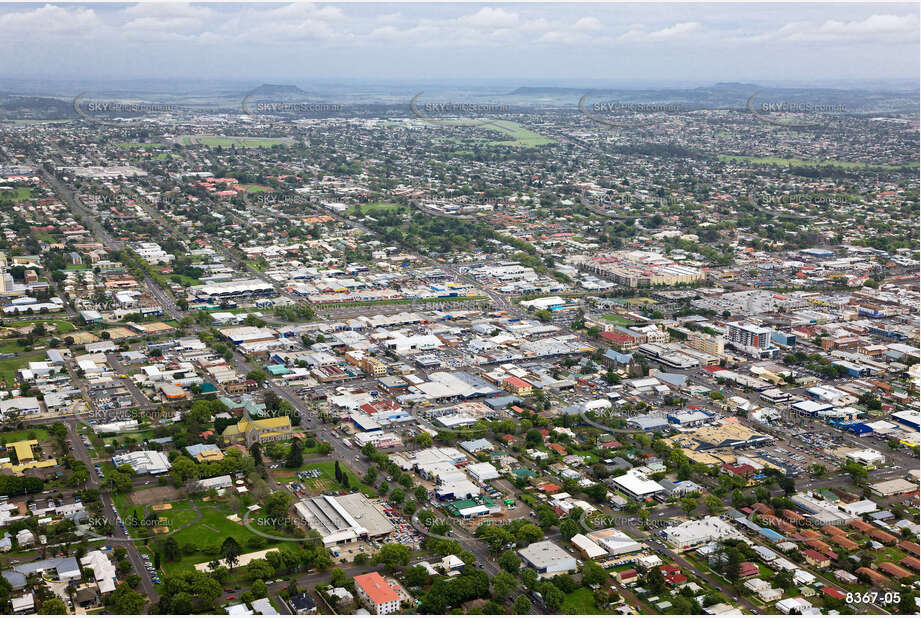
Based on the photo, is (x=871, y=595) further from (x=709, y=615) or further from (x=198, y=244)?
(x=198, y=244)

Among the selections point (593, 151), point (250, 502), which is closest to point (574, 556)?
point (250, 502)

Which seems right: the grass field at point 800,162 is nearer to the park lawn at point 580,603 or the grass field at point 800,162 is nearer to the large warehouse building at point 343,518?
the large warehouse building at point 343,518

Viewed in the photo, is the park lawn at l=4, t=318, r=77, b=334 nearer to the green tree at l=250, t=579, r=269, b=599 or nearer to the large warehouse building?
the large warehouse building

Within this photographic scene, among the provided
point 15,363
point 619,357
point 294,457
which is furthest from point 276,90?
point 294,457

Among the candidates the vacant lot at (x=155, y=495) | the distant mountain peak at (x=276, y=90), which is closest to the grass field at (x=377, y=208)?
the vacant lot at (x=155, y=495)

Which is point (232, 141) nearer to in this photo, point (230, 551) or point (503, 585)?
point (230, 551)

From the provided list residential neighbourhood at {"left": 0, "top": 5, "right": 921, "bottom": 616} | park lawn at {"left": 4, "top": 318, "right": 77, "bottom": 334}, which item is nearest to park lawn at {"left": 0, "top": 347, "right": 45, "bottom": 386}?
residential neighbourhood at {"left": 0, "top": 5, "right": 921, "bottom": 616}
